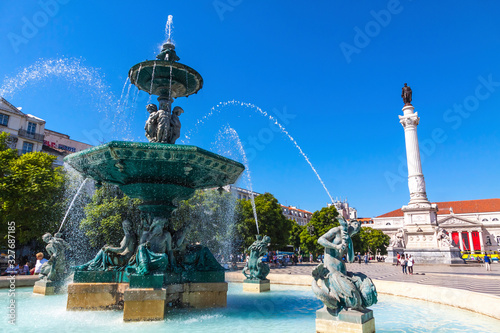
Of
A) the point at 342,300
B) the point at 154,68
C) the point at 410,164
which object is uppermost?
the point at 410,164

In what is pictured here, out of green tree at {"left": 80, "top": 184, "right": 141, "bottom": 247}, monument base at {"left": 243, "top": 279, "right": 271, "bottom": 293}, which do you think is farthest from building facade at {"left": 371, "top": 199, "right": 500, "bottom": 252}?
monument base at {"left": 243, "top": 279, "right": 271, "bottom": 293}

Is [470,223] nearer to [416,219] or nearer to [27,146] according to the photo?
[416,219]

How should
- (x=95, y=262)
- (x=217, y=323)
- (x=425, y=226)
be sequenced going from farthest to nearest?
(x=425, y=226) → (x=95, y=262) → (x=217, y=323)

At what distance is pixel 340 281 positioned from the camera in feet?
16.0

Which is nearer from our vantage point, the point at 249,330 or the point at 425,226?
the point at 249,330

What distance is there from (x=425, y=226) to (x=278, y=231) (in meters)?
15.6

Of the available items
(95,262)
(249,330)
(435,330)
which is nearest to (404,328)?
(435,330)

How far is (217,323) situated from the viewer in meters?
5.88

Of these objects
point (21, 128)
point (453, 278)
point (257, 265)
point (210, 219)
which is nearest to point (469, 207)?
point (210, 219)

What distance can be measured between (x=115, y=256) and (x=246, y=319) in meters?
3.27

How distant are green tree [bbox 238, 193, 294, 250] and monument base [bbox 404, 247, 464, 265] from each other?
46.3 feet

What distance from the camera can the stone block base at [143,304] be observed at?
581cm

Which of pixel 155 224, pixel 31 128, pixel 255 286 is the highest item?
pixel 31 128

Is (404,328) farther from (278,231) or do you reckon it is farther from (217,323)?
(278,231)
